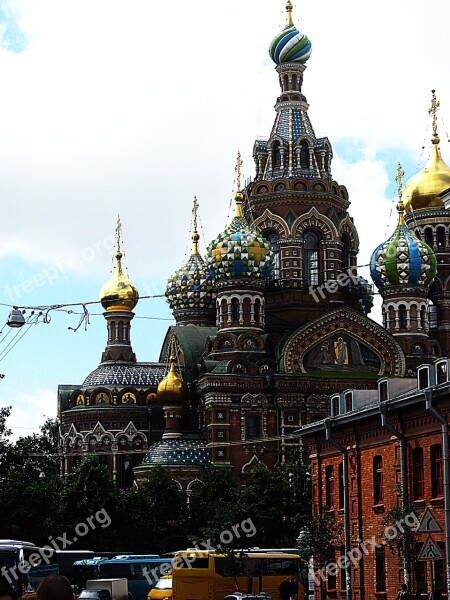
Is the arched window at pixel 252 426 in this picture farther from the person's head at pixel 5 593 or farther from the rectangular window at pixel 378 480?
the person's head at pixel 5 593

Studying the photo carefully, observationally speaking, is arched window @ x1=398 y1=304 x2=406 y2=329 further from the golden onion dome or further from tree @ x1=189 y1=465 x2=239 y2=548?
tree @ x1=189 y1=465 x2=239 y2=548

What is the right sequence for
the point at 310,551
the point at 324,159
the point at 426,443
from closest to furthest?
the point at 426,443, the point at 310,551, the point at 324,159

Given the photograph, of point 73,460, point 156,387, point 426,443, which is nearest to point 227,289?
point 156,387

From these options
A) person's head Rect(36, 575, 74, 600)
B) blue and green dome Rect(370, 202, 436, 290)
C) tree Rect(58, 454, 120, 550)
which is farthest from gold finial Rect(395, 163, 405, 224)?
person's head Rect(36, 575, 74, 600)

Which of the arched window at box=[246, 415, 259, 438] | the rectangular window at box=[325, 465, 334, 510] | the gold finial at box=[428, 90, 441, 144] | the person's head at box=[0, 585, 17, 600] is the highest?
the gold finial at box=[428, 90, 441, 144]

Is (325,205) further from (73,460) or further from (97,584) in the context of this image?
(97,584)

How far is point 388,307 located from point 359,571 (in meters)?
27.2

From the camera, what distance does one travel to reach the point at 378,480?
1197 inches

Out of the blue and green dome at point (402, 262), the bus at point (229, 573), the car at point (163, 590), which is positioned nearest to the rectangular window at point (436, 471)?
the bus at point (229, 573)

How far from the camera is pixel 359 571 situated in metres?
30.6

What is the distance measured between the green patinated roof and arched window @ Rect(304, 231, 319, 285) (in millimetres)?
5447

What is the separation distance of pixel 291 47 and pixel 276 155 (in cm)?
574

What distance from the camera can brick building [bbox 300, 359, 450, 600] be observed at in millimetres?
26766
